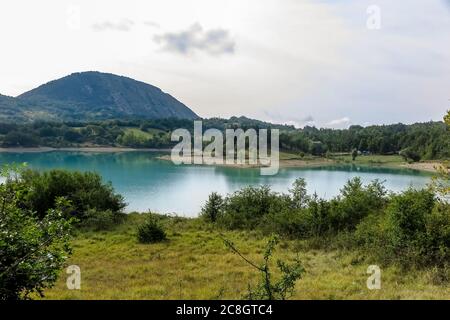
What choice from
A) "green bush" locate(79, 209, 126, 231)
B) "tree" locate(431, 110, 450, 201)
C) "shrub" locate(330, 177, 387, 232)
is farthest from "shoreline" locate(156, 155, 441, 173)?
"tree" locate(431, 110, 450, 201)

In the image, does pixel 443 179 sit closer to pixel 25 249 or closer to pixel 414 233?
pixel 414 233

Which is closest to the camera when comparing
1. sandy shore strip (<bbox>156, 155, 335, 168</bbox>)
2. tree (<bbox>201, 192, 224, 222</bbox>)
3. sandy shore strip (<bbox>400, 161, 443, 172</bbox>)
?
tree (<bbox>201, 192, 224, 222</bbox>)

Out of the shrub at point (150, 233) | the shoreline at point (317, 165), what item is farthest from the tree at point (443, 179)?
the shoreline at point (317, 165)

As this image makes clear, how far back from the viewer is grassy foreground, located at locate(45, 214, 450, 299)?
12.3 m

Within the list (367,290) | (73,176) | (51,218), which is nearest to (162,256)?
(367,290)

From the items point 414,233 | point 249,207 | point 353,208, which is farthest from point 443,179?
point 249,207

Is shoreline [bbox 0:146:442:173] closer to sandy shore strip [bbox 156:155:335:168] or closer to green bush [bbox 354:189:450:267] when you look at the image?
sandy shore strip [bbox 156:155:335:168]

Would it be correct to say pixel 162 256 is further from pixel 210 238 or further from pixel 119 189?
pixel 119 189

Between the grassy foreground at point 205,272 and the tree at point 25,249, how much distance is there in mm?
4492

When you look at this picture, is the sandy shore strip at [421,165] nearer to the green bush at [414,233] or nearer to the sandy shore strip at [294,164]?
the sandy shore strip at [294,164]

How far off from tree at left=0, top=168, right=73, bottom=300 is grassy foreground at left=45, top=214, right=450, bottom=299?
4.49 meters

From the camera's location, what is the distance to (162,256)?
19875mm

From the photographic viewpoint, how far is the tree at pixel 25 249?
7.42 m

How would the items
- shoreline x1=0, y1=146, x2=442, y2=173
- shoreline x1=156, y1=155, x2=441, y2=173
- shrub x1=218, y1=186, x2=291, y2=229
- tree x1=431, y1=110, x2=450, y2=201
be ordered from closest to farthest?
tree x1=431, y1=110, x2=450, y2=201 → shrub x1=218, y1=186, x2=291, y2=229 → shoreline x1=156, y1=155, x2=441, y2=173 → shoreline x1=0, y1=146, x2=442, y2=173
